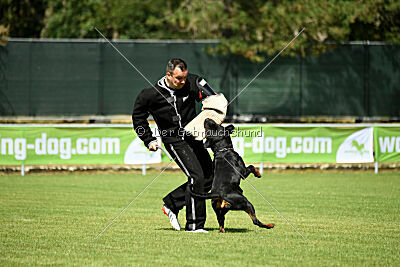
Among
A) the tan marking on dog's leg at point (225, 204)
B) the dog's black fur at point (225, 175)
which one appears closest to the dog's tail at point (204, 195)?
the dog's black fur at point (225, 175)

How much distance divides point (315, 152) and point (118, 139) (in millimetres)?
5053

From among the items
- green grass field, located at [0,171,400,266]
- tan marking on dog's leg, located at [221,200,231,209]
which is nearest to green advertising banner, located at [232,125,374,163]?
green grass field, located at [0,171,400,266]

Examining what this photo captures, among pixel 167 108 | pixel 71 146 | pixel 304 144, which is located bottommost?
pixel 71 146

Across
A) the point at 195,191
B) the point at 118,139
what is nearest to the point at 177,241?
the point at 195,191

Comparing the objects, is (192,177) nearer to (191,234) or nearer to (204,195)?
(204,195)

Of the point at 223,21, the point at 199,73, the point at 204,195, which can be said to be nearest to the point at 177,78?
the point at 204,195

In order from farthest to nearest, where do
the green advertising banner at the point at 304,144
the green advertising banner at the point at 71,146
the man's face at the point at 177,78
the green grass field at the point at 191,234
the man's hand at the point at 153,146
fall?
the green advertising banner at the point at 304,144 < the green advertising banner at the point at 71,146 < the man's hand at the point at 153,146 < the man's face at the point at 177,78 < the green grass field at the point at 191,234

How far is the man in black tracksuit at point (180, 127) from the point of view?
29.2ft

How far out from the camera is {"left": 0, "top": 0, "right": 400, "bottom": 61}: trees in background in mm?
22844

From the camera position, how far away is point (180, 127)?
898cm

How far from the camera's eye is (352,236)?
8844mm

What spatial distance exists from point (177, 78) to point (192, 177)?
1.27m

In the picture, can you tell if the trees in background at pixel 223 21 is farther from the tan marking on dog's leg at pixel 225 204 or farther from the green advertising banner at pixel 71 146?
the tan marking on dog's leg at pixel 225 204

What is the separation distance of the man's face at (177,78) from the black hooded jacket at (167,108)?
0.40ft
